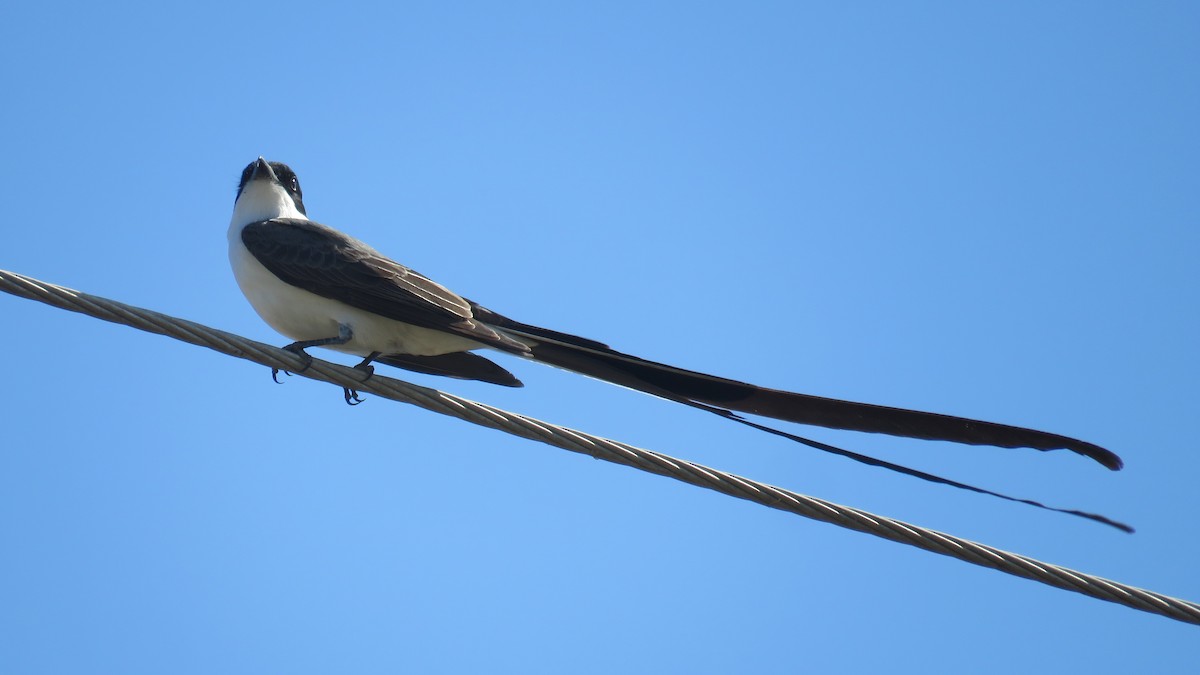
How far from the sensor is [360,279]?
16.2 ft

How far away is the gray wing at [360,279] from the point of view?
4766mm

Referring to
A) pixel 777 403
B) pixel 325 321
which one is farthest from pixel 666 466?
pixel 325 321

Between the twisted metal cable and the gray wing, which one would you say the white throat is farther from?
the twisted metal cable

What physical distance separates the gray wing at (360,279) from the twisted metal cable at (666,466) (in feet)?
3.88

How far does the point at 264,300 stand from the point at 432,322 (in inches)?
34.7

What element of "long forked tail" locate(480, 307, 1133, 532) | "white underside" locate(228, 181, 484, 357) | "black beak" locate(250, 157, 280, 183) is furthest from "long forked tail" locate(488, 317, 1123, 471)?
"black beak" locate(250, 157, 280, 183)

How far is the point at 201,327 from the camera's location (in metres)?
3.39

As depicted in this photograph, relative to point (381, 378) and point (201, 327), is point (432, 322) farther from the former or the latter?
point (201, 327)

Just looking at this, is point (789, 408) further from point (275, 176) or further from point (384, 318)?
point (275, 176)

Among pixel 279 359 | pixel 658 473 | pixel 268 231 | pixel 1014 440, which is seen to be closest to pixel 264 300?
pixel 268 231

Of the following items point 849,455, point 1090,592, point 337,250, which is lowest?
point 1090,592

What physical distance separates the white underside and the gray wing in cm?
5

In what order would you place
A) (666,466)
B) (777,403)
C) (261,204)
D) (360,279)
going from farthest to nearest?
(261,204) < (360,279) < (777,403) < (666,466)

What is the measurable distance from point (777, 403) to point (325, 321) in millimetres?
2256
